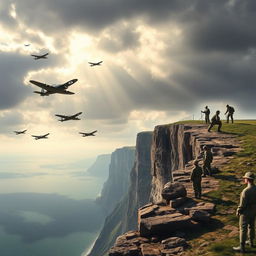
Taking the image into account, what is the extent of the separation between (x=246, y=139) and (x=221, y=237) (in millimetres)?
25196

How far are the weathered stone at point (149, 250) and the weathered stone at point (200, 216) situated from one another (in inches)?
118

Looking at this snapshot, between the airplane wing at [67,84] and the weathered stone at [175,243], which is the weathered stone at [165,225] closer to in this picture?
the weathered stone at [175,243]

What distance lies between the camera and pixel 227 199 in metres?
19.5

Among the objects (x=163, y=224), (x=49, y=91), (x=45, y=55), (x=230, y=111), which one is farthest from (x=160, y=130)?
(x=163, y=224)

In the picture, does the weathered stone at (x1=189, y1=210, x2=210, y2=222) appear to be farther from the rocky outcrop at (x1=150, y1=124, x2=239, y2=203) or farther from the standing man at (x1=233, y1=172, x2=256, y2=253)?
the rocky outcrop at (x1=150, y1=124, x2=239, y2=203)

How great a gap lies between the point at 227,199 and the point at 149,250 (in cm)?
765

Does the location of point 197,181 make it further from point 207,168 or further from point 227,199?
point 207,168

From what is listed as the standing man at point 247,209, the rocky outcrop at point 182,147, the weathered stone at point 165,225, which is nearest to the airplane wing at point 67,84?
the rocky outcrop at point 182,147

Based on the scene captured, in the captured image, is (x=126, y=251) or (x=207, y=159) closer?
(x=126, y=251)

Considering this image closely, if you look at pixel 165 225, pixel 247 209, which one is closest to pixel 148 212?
pixel 165 225

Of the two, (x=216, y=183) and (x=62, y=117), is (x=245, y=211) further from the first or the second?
(x=62, y=117)

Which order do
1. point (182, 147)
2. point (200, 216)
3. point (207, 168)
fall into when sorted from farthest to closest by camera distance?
1. point (182, 147)
2. point (207, 168)
3. point (200, 216)

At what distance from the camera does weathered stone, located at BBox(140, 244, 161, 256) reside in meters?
14.1

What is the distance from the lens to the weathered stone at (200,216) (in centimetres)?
1633
